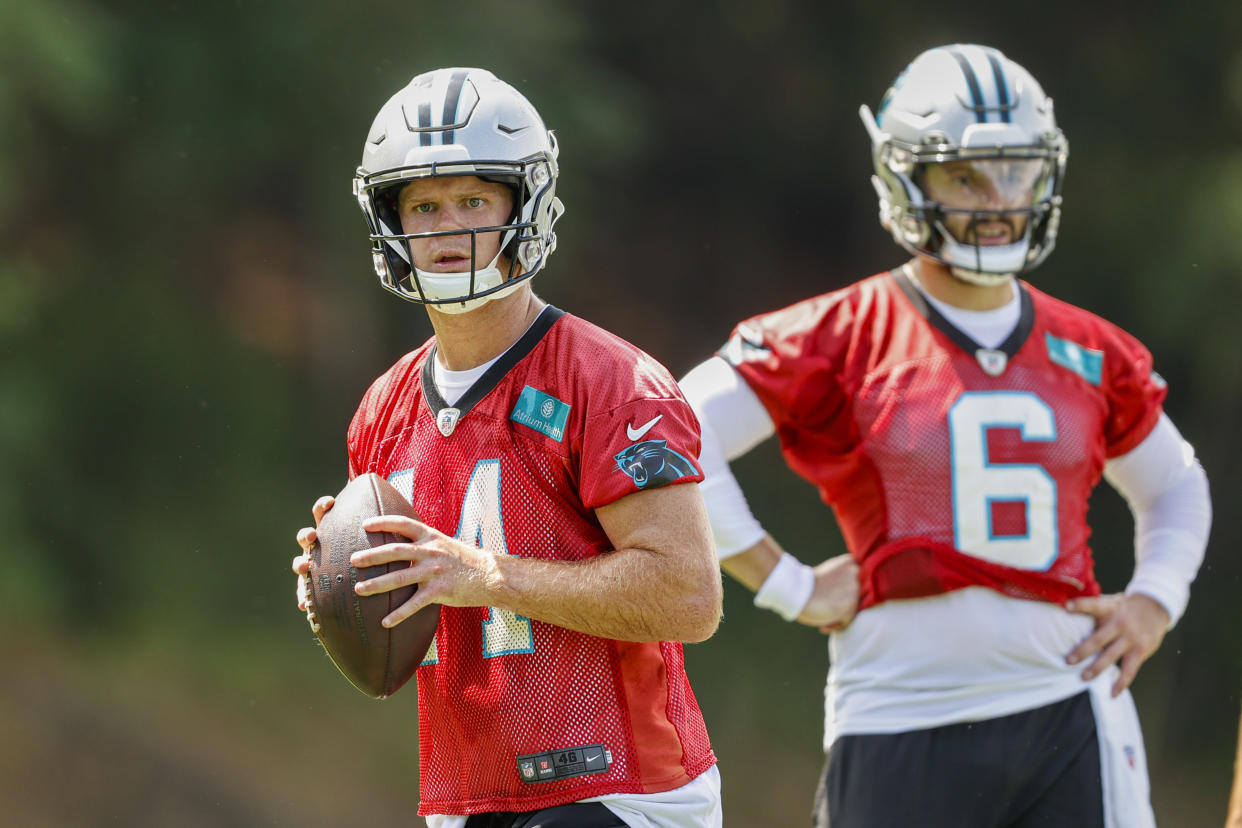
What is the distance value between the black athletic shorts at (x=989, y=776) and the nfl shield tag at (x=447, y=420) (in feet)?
4.25

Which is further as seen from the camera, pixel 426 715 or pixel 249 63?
pixel 249 63

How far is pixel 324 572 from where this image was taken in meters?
2.47

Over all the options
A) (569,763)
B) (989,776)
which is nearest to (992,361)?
(989,776)

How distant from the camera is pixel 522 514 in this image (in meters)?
2.47

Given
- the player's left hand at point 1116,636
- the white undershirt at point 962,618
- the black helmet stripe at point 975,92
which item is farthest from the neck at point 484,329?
the player's left hand at point 1116,636

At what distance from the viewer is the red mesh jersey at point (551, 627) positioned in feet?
7.89

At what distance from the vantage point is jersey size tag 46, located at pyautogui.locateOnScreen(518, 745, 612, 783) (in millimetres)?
2408

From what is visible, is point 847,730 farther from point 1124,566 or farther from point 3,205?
point 3,205

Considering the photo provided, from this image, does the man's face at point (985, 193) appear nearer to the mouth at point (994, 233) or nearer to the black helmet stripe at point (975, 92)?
the mouth at point (994, 233)

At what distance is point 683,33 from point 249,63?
212 centimetres

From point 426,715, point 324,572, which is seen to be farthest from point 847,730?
point 324,572

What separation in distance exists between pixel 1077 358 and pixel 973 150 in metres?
0.54

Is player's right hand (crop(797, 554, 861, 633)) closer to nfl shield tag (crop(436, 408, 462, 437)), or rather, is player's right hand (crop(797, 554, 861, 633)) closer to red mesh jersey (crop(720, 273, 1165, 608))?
red mesh jersey (crop(720, 273, 1165, 608))

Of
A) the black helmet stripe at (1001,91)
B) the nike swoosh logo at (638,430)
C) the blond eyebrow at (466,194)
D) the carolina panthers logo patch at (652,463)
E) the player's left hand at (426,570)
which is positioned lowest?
the player's left hand at (426,570)
